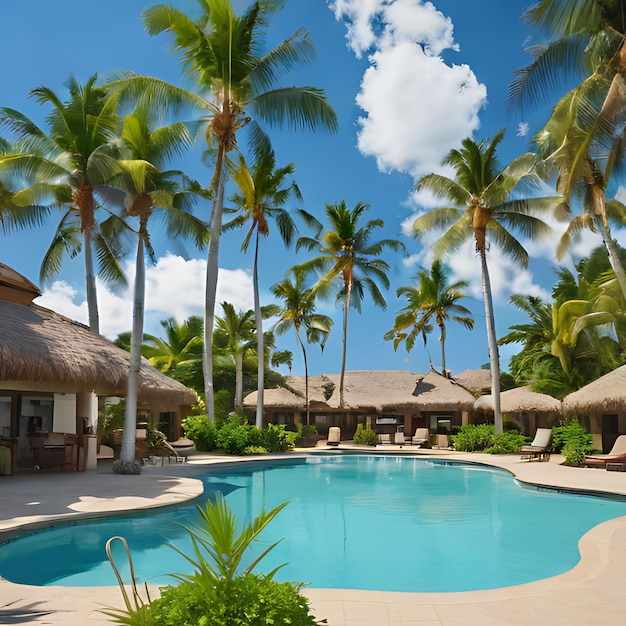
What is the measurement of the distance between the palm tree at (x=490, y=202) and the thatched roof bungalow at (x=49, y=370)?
10.6 meters

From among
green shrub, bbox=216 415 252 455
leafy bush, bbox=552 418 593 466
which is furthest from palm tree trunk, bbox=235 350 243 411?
leafy bush, bbox=552 418 593 466

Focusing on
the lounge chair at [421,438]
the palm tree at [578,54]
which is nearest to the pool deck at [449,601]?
the palm tree at [578,54]

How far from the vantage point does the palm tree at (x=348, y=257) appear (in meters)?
27.5

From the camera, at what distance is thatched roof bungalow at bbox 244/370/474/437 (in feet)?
83.9

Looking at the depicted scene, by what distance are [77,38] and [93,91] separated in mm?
2351

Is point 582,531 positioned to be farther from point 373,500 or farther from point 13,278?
point 13,278

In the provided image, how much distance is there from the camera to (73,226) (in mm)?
19953

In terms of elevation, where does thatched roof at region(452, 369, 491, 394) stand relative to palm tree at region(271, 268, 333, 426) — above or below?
below

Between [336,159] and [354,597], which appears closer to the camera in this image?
[354,597]

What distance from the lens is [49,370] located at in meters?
11.5

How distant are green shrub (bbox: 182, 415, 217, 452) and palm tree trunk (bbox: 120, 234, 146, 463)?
5463 millimetres

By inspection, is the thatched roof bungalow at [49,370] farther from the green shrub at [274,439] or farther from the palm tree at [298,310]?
the palm tree at [298,310]

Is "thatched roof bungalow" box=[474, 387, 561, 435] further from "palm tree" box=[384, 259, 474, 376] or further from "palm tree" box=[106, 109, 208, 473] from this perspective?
"palm tree" box=[106, 109, 208, 473]

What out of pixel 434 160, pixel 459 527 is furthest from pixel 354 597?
pixel 434 160
